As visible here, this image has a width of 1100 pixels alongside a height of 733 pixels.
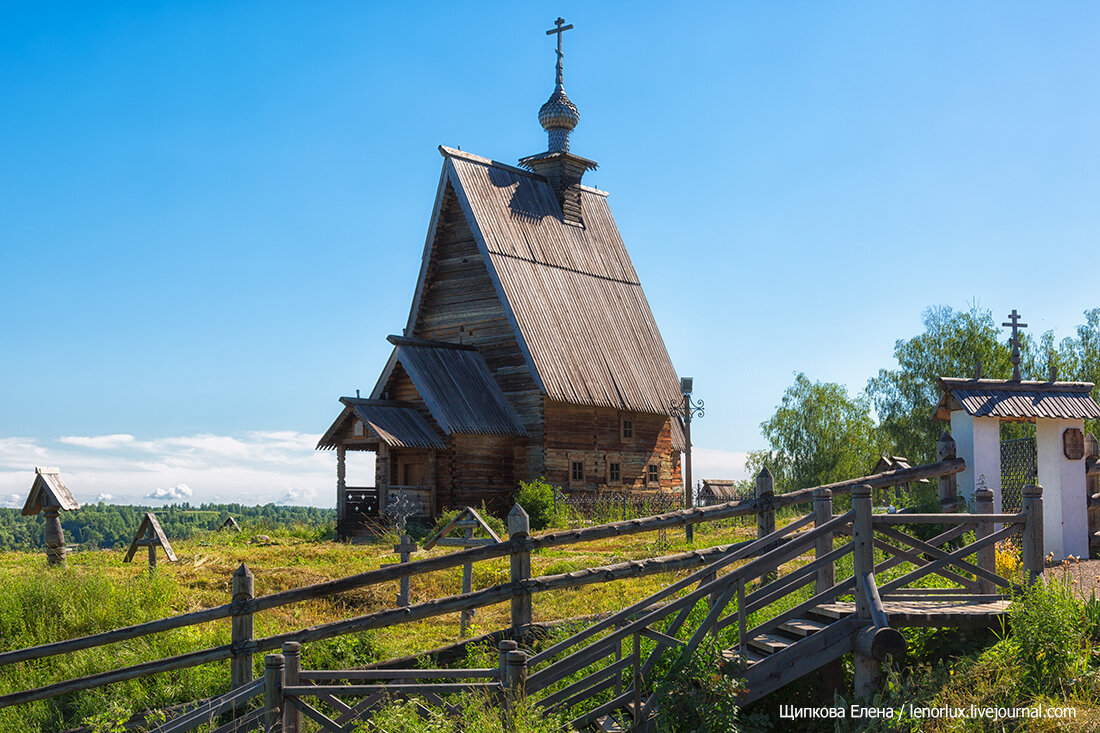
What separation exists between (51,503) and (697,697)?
1277cm

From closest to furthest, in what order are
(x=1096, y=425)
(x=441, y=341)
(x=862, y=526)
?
(x=862, y=526), (x=441, y=341), (x=1096, y=425)

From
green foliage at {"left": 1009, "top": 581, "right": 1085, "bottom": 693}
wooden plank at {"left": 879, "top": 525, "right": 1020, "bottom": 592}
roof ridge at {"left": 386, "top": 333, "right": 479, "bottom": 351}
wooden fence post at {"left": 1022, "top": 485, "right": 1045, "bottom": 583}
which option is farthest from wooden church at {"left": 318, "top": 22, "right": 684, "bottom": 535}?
green foliage at {"left": 1009, "top": 581, "right": 1085, "bottom": 693}

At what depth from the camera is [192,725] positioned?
29.5 ft

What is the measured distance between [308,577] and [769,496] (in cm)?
813

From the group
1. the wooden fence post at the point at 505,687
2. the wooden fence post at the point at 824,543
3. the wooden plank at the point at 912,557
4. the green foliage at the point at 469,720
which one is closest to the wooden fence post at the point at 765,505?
the wooden fence post at the point at 824,543

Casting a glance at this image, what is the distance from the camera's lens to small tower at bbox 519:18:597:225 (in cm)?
3500

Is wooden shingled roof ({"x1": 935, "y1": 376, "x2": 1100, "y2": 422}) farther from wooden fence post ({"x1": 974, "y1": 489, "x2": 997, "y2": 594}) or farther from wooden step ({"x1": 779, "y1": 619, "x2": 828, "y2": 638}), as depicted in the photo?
wooden step ({"x1": 779, "y1": 619, "x2": 828, "y2": 638})

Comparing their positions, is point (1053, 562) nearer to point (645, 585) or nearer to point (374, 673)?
point (645, 585)

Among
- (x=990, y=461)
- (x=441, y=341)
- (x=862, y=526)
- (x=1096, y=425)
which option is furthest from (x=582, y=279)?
(x=862, y=526)

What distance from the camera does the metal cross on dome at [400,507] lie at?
2641 centimetres

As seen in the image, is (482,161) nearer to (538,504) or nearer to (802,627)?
(538,504)

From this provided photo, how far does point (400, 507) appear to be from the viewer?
86.7 feet

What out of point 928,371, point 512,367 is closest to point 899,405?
point 928,371

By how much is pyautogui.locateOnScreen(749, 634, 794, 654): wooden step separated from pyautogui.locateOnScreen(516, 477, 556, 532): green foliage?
53.1 feet
